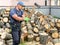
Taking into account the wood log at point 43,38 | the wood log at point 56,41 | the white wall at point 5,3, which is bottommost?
the wood log at point 56,41

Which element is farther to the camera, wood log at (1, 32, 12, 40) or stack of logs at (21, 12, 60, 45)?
wood log at (1, 32, 12, 40)

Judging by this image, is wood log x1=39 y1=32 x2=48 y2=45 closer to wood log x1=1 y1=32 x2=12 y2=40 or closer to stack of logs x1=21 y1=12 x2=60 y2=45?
stack of logs x1=21 y1=12 x2=60 y2=45

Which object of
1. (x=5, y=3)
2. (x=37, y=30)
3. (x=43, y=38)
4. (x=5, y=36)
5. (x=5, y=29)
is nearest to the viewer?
(x=43, y=38)

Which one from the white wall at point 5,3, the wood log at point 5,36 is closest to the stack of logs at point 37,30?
the wood log at point 5,36

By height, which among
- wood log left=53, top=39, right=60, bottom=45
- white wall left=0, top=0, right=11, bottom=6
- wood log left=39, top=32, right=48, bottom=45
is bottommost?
wood log left=53, top=39, right=60, bottom=45

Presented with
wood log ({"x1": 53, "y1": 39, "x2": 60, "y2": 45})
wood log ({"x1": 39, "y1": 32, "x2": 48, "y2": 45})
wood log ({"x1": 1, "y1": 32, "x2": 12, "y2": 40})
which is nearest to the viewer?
wood log ({"x1": 39, "y1": 32, "x2": 48, "y2": 45})

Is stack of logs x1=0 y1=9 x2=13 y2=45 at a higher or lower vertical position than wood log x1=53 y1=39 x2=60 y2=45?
higher

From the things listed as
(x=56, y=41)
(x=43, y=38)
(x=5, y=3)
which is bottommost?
(x=56, y=41)

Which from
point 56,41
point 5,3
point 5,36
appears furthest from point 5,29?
point 5,3

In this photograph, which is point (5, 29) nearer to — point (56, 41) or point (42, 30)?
point (42, 30)

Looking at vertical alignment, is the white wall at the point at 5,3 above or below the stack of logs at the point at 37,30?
above

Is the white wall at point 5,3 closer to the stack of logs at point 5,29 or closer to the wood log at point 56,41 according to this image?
the stack of logs at point 5,29

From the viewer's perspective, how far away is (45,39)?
21.3 feet

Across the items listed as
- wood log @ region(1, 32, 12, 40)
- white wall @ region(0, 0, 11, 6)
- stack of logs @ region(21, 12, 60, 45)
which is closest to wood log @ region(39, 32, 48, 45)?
stack of logs @ region(21, 12, 60, 45)
